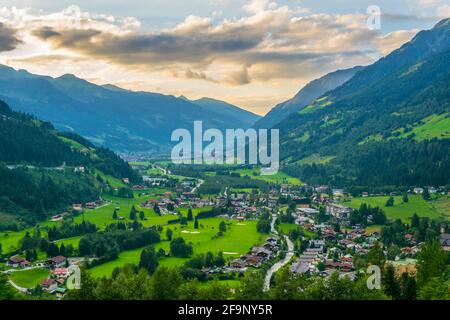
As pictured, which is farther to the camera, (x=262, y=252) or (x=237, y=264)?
(x=262, y=252)

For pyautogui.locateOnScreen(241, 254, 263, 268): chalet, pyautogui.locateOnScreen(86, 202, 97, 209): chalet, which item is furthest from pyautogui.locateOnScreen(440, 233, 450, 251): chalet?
pyautogui.locateOnScreen(86, 202, 97, 209): chalet

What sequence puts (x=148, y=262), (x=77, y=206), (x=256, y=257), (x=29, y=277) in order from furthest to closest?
(x=77, y=206) → (x=256, y=257) → (x=148, y=262) → (x=29, y=277)

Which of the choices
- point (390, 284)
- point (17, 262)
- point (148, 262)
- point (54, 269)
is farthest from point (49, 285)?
point (390, 284)

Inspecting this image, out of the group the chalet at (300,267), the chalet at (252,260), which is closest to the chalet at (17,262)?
the chalet at (252,260)

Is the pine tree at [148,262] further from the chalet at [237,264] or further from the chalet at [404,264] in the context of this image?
the chalet at [404,264]

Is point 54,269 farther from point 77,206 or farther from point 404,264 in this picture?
point 77,206

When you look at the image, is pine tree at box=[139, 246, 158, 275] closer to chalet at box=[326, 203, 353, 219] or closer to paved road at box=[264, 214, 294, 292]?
paved road at box=[264, 214, 294, 292]

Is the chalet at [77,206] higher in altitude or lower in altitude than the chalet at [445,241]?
higher

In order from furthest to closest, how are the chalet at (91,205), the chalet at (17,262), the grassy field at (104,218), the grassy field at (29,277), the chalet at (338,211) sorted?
the chalet at (91,205) → the chalet at (338,211) → the grassy field at (104,218) → the chalet at (17,262) → the grassy field at (29,277)
